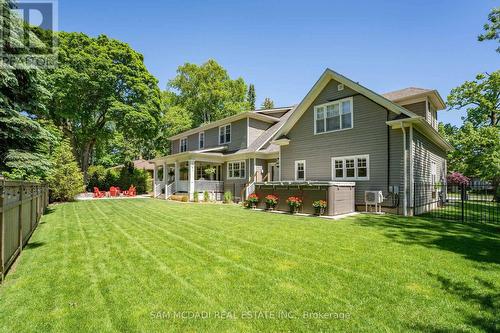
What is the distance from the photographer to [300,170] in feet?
52.3

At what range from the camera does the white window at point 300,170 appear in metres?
15.7

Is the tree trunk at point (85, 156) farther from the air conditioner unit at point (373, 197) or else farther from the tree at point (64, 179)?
the air conditioner unit at point (373, 197)

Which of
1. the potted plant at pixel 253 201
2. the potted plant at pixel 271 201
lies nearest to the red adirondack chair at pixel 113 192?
the potted plant at pixel 253 201

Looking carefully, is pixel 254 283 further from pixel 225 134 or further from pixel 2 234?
pixel 225 134

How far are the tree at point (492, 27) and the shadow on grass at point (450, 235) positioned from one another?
1138 centimetres

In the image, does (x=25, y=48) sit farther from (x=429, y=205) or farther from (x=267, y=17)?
(x=429, y=205)

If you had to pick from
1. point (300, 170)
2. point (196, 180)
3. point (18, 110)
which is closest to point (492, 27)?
point (300, 170)

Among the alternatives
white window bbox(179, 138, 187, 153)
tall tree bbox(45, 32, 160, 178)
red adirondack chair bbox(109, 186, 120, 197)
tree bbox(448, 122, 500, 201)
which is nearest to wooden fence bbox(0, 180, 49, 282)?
red adirondack chair bbox(109, 186, 120, 197)

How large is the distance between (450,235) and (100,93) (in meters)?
29.3

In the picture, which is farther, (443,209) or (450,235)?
(443,209)

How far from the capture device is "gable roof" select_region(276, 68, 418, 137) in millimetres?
11823

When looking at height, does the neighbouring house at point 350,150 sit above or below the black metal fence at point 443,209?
above

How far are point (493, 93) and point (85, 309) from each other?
34316mm

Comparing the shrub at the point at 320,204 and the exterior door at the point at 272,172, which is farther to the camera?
the exterior door at the point at 272,172
